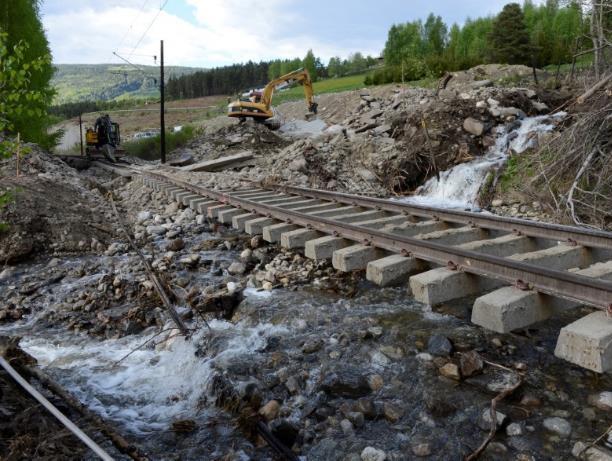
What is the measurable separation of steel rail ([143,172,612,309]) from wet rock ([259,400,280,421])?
169 centimetres

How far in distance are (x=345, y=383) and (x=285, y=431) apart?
0.62 metres

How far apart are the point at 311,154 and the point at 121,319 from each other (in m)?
9.28

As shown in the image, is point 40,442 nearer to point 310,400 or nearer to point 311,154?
point 310,400

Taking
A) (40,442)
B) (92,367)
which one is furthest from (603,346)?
(92,367)

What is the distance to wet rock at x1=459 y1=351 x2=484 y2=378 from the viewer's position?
10.8 ft

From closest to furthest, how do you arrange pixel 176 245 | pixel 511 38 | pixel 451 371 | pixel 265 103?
pixel 451 371
pixel 176 245
pixel 265 103
pixel 511 38

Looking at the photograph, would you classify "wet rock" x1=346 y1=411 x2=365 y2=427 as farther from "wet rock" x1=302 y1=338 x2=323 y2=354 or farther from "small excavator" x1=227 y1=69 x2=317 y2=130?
"small excavator" x1=227 y1=69 x2=317 y2=130

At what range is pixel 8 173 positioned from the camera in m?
10.7

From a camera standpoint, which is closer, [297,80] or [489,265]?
[489,265]

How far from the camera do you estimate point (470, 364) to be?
334cm

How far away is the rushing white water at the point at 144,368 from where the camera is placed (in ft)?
11.0

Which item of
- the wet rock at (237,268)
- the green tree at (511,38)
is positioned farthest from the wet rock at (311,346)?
the green tree at (511,38)

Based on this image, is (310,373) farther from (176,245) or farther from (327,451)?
(176,245)

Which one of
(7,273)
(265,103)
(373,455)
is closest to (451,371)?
(373,455)
